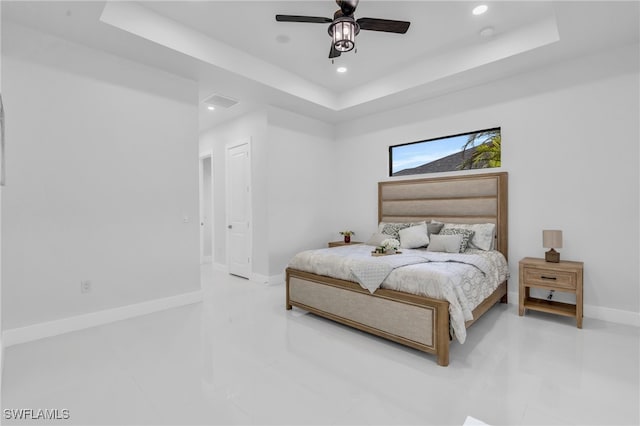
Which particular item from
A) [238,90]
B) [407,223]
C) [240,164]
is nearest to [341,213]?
[407,223]

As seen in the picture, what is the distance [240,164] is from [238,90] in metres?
1.48

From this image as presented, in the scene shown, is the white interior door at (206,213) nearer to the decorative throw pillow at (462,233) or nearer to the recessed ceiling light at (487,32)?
the decorative throw pillow at (462,233)

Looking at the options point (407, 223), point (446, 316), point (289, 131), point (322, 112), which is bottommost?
point (446, 316)

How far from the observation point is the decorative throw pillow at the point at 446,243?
12.1ft

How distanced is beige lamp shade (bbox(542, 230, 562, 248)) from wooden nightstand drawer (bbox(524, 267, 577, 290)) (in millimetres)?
294

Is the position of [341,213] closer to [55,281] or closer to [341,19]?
[341,19]

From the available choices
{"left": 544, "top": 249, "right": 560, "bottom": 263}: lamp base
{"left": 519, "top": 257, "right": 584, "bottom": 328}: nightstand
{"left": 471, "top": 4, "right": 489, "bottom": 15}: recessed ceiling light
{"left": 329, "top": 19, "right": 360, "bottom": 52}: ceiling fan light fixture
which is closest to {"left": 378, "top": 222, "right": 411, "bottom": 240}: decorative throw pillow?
{"left": 519, "top": 257, "right": 584, "bottom": 328}: nightstand

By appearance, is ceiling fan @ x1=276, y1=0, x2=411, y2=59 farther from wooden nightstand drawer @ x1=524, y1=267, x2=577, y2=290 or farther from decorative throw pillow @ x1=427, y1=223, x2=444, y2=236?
wooden nightstand drawer @ x1=524, y1=267, x2=577, y2=290

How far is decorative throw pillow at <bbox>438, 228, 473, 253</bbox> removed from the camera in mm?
3725

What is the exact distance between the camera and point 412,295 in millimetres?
2572

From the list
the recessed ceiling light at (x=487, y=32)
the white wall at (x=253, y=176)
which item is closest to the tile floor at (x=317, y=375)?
the white wall at (x=253, y=176)

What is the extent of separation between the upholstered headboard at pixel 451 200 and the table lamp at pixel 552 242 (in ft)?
1.71

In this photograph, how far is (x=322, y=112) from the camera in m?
5.22

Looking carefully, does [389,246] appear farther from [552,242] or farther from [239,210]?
[239,210]
